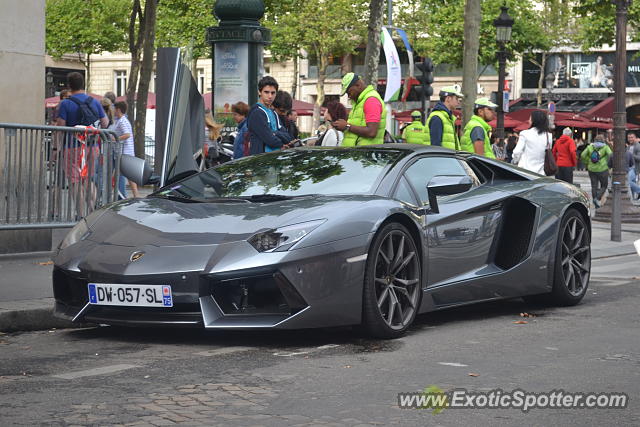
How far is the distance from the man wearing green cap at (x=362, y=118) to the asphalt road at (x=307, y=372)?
321 cm

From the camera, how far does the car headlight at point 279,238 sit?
21.5 ft

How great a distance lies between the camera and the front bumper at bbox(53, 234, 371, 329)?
647 cm

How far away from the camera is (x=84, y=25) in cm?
6212

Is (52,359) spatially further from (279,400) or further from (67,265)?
(279,400)

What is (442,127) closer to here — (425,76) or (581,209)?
(581,209)

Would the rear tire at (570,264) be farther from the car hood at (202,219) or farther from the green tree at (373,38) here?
the green tree at (373,38)

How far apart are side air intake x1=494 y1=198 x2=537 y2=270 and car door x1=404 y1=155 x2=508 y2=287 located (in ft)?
0.51

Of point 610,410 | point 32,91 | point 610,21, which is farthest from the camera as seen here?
point 610,21

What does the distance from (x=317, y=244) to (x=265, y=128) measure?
14.1 feet

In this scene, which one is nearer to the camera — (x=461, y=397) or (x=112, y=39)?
(x=461, y=397)

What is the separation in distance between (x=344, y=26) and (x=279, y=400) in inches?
2291

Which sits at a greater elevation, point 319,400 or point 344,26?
point 344,26

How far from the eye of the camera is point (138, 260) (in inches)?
261

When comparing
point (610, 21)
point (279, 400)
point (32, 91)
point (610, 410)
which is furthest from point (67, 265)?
point (610, 21)
